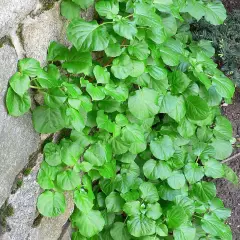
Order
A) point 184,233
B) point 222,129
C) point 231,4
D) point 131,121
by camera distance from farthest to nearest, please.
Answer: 1. point 231,4
2. point 222,129
3. point 184,233
4. point 131,121

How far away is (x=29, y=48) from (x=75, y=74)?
28 cm

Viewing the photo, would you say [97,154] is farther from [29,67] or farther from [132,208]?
[29,67]

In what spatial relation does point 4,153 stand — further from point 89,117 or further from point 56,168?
point 89,117

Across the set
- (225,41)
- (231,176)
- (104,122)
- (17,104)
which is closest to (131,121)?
(104,122)

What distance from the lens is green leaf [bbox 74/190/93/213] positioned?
1750 millimetres

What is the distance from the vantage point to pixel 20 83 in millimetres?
1347

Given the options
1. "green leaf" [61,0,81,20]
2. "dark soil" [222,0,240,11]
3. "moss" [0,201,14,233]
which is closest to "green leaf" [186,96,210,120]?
"green leaf" [61,0,81,20]

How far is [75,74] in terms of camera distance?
1.67m

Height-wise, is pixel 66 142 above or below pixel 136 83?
below

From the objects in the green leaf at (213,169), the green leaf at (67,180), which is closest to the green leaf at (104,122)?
the green leaf at (67,180)

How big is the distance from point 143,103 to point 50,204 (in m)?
0.58

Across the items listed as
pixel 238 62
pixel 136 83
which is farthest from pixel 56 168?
pixel 238 62

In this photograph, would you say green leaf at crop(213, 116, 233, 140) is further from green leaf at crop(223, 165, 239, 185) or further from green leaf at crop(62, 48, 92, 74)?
green leaf at crop(62, 48, 92, 74)

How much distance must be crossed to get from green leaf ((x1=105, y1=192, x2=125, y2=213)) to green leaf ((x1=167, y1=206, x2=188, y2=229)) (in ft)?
0.78
